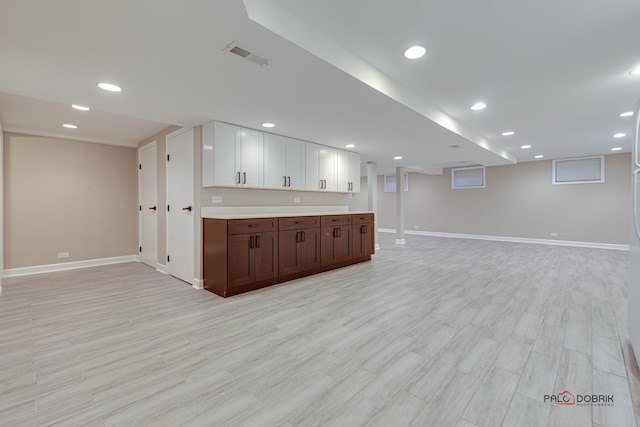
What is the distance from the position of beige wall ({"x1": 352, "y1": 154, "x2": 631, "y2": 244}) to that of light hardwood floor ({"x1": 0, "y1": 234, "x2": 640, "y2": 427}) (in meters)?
5.03

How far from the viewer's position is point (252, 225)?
3.70 metres

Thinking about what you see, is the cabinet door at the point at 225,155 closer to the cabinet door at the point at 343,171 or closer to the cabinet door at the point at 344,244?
the cabinet door at the point at 344,244

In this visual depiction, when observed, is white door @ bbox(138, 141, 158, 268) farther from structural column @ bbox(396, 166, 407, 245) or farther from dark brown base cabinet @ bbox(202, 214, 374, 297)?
structural column @ bbox(396, 166, 407, 245)

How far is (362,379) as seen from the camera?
1814 mm

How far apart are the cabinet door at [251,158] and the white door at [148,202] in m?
2.05

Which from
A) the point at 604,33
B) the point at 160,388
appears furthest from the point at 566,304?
the point at 160,388

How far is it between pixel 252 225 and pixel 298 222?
815mm

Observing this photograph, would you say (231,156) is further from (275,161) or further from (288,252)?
(288,252)

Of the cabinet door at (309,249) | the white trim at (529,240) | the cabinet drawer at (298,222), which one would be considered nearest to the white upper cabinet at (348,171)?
the cabinet drawer at (298,222)

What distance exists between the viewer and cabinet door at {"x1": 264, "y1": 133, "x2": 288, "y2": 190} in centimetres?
437

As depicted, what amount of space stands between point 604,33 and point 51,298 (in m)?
6.14

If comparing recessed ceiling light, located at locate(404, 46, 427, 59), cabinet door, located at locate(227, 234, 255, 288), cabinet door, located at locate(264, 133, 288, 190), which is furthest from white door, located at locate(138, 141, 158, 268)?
recessed ceiling light, located at locate(404, 46, 427, 59)

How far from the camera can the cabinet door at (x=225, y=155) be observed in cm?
376

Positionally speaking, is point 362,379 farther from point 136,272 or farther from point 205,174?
point 136,272
